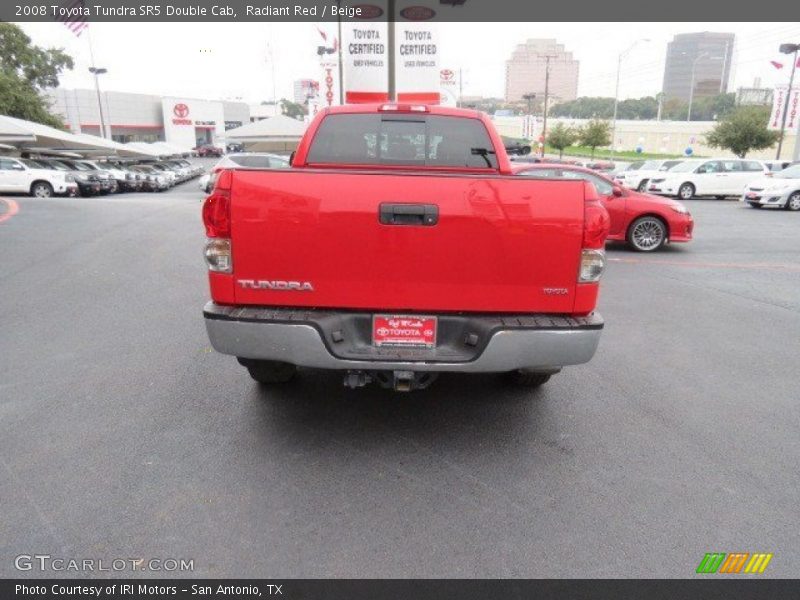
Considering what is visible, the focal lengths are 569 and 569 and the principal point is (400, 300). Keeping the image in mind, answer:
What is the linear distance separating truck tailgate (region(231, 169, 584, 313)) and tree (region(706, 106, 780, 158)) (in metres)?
44.6

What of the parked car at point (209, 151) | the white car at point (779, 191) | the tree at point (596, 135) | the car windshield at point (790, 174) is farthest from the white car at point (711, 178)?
the parked car at point (209, 151)

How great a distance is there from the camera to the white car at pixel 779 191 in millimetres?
18688

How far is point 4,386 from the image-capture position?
4449 mm

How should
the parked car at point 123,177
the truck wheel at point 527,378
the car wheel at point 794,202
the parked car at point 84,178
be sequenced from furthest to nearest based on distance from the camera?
1. the parked car at point 123,177
2. the parked car at point 84,178
3. the car wheel at point 794,202
4. the truck wheel at point 527,378

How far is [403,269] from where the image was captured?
3141mm

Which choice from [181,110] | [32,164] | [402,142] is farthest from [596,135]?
[181,110]

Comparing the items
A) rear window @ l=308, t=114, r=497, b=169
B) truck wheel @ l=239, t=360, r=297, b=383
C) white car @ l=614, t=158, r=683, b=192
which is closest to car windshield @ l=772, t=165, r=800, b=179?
white car @ l=614, t=158, r=683, b=192

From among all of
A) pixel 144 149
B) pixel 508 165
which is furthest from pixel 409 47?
pixel 144 149

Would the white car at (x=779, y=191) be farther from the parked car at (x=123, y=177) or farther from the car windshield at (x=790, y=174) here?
the parked car at (x=123, y=177)

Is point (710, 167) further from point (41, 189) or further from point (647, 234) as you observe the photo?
point (41, 189)

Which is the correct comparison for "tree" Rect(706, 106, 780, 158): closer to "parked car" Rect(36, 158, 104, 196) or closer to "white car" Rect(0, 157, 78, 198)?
"parked car" Rect(36, 158, 104, 196)

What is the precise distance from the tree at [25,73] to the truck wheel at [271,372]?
45.8 meters
